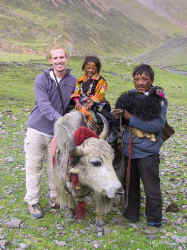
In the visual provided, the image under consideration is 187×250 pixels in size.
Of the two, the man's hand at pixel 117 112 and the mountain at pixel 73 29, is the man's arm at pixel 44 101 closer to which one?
the man's hand at pixel 117 112

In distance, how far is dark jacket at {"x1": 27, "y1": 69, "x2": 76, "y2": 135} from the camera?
4344 mm

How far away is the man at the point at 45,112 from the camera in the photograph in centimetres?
445

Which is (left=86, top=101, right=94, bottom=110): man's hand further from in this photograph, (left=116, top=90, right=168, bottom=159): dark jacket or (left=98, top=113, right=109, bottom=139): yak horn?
(left=116, top=90, right=168, bottom=159): dark jacket

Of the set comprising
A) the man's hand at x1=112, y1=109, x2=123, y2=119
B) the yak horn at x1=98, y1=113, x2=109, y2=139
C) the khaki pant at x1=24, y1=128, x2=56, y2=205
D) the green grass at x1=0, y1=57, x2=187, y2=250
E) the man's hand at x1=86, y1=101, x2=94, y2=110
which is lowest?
the green grass at x1=0, y1=57, x2=187, y2=250

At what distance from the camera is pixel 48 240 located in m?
4.16

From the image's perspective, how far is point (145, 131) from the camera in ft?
13.6

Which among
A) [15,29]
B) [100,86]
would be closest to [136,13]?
[15,29]

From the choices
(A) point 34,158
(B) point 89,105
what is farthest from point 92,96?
(A) point 34,158

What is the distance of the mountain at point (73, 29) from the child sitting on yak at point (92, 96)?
48.5m

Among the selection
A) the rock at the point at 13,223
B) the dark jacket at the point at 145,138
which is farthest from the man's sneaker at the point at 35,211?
the dark jacket at the point at 145,138

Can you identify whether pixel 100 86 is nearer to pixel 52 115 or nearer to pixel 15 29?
pixel 52 115

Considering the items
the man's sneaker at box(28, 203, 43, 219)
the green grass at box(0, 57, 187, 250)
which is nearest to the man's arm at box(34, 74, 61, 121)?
the man's sneaker at box(28, 203, 43, 219)

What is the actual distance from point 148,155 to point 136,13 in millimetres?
208147

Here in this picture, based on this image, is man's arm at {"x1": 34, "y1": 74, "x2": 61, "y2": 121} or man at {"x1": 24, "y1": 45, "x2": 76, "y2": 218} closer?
man's arm at {"x1": 34, "y1": 74, "x2": 61, "y2": 121}
